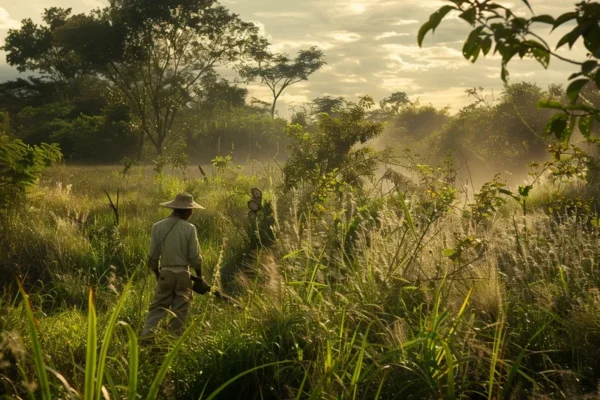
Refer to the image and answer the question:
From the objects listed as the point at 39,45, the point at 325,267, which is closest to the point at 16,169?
the point at 325,267

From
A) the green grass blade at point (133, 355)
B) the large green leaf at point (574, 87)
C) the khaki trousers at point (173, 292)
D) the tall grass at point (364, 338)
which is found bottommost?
the khaki trousers at point (173, 292)

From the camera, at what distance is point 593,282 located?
5586 millimetres

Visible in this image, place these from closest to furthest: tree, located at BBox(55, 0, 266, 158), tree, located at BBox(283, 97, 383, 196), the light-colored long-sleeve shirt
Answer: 1. the light-colored long-sleeve shirt
2. tree, located at BBox(283, 97, 383, 196)
3. tree, located at BBox(55, 0, 266, 158)

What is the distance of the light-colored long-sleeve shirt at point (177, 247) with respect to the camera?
6.72m

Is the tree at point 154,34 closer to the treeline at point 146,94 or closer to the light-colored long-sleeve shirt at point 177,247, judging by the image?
the treeline at point 146,94

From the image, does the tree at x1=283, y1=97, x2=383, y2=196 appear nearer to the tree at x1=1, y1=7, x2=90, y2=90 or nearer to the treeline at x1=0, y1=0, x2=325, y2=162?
the treeline at x1=0, y1=0, x2=325, y2=162

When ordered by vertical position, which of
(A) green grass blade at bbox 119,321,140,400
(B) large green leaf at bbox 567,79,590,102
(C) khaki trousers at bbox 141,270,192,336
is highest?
(B) large green leaf at bbox 567,79,590,102

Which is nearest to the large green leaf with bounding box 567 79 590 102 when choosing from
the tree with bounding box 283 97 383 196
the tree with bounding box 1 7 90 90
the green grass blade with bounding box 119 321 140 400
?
the green grass blade with bounding box 119 321 140 400

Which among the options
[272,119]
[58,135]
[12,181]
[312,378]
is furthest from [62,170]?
[272,119]

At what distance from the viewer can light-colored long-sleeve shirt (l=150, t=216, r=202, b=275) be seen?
6.72 meters

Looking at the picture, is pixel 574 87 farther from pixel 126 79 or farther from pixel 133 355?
pixel 126 79

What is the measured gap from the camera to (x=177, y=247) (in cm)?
672

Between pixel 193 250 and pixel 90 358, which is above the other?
pixel 90 358

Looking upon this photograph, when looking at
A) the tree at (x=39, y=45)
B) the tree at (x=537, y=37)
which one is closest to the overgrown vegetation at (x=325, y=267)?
the tree at (x=537, y=37)
